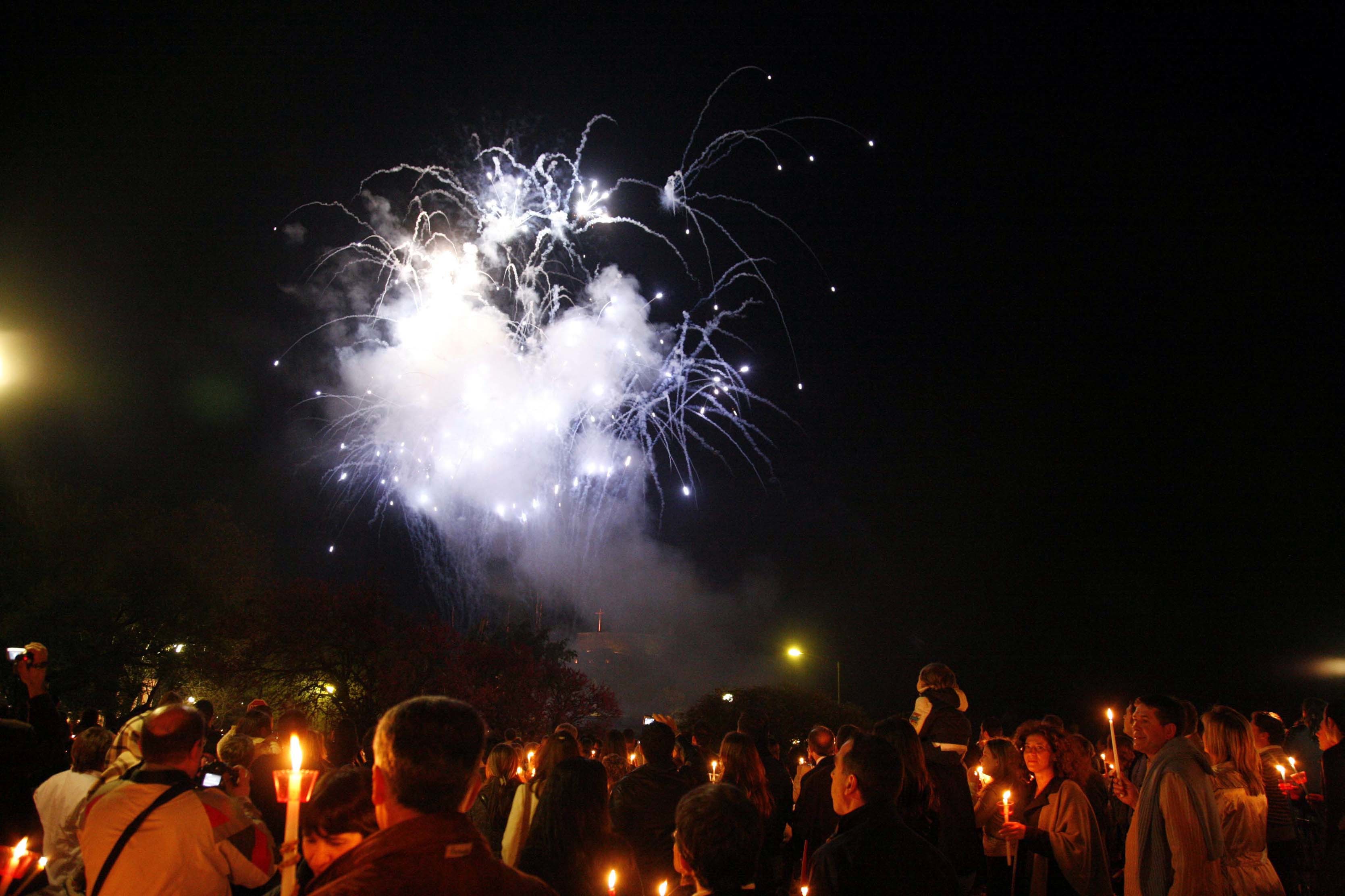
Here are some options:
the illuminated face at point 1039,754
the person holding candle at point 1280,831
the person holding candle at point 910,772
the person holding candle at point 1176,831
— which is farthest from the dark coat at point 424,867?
the person holding candle at point 1280,831

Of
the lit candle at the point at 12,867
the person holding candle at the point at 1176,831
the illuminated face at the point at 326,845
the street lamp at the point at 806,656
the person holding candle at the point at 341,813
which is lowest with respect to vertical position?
the lit candle at the point at 12,867

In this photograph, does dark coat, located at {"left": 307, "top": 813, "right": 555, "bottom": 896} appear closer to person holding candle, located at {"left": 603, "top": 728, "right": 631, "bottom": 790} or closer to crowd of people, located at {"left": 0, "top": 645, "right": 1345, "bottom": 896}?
crowd of people, located at {"left": 0, "top": 645, "right": 1345, "bottom": 896}

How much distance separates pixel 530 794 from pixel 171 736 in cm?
259

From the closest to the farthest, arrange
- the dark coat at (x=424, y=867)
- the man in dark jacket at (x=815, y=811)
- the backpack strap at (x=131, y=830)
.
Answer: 1. the dark coat at (x=424, y=867)
2. the backpack strap at (x=131, y=830)
3. the man in dark jacket at (x=815, y=811)

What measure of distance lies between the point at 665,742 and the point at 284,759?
Result: 2.82 metres

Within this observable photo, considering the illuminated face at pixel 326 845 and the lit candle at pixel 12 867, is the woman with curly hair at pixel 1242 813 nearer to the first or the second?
the illuminated face at pixel 326 845

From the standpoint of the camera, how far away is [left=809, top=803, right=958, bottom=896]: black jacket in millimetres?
3031

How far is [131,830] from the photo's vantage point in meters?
3.25

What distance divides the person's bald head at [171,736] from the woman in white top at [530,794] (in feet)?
7.44

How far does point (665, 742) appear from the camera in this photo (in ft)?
18.4

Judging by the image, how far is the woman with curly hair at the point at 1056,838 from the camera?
16.7 feet

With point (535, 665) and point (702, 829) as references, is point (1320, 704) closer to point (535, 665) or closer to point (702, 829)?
point (702, 829)

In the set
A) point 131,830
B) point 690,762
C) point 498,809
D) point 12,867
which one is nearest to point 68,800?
point 131,830

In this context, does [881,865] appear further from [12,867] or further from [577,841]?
[12,867]
